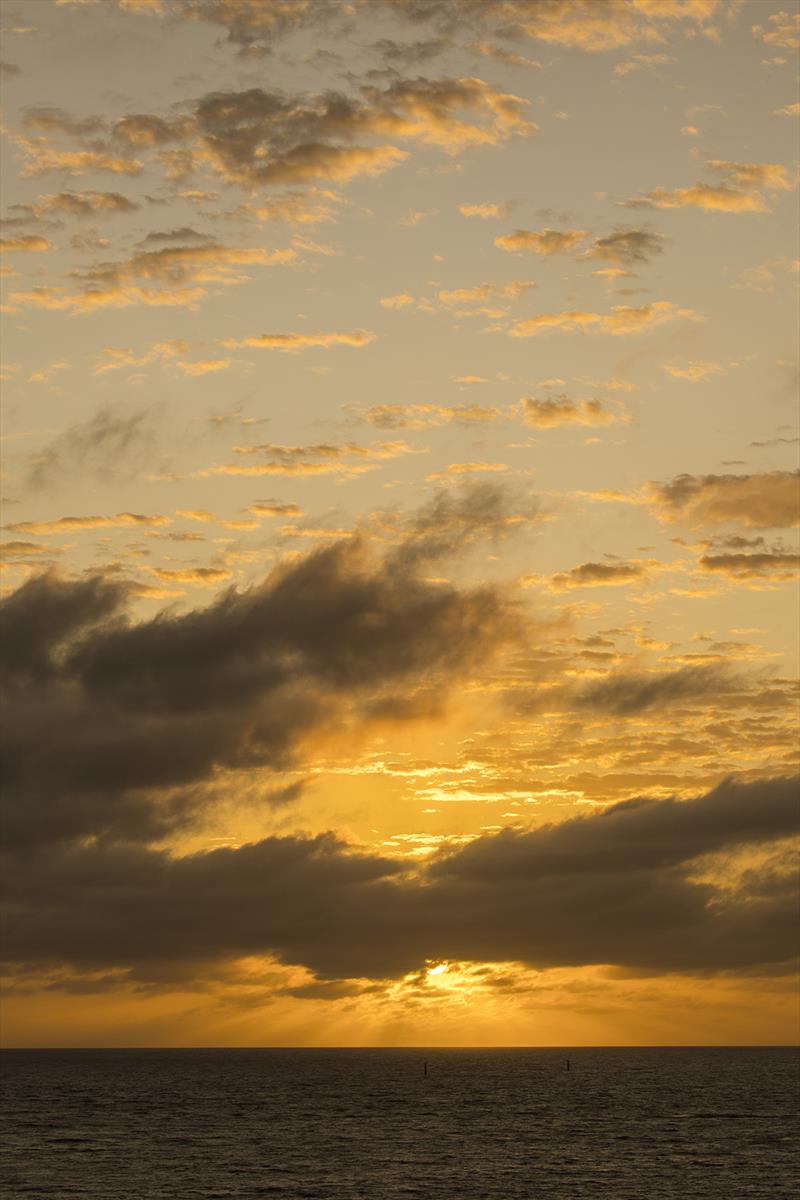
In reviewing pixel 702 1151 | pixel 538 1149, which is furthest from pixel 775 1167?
pixel 538 1149

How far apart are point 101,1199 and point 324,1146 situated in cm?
5012

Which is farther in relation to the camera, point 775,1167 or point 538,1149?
point 538,1149

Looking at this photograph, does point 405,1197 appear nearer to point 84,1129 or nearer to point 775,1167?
point 775,1167

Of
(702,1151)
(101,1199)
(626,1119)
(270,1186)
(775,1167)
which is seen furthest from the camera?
(626,1119)

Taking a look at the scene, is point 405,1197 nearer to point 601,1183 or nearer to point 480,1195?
point 480,1195

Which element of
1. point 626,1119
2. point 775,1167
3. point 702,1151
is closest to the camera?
point 775,1167

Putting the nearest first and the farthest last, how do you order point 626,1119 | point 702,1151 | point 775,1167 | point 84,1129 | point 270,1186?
point 270,1186, point 775,1167, point 702,1151, point 84,1129, point 626,1119

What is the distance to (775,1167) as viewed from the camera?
134875 mm

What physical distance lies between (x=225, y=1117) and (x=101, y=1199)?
96264 millimetres

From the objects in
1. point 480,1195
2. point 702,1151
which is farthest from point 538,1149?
point 480,1195

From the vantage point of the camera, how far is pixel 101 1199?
352 feet

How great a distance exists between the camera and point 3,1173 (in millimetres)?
122938

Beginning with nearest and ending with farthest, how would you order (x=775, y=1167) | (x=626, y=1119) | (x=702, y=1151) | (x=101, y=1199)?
(x=101, y=1199)
(x=775, y=1167)
(x=702, y=1151)
(x=626, y=1119)

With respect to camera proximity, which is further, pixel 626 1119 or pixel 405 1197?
pixel 626 1119
